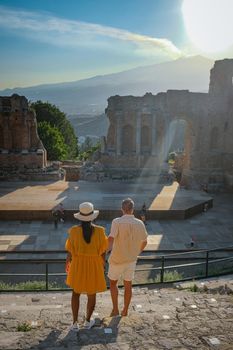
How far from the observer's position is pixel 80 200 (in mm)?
19344

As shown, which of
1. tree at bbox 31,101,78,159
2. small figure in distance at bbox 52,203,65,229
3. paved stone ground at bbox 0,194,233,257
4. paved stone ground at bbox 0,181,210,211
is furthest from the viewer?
tree at bbox 31,101,78,159

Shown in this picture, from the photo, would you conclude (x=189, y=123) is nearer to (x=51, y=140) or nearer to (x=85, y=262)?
(x=51, y=140)

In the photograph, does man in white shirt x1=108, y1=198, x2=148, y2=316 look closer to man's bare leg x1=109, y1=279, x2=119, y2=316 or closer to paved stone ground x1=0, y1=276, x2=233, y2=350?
man's bare leg x1=109, y1=279, x2=119, y2=316

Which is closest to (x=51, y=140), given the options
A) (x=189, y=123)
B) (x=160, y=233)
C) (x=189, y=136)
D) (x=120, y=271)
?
(x=189, y=136)

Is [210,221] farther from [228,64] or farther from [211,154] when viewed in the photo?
[228,64]

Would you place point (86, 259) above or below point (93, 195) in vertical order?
above

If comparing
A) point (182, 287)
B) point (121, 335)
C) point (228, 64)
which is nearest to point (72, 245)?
point (121, 335)

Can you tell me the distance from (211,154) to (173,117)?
400 cm

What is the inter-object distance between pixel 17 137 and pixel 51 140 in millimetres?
12447

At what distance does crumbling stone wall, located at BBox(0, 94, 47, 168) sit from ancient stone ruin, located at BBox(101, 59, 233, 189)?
5364 mm

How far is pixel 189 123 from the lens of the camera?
91.9 ft

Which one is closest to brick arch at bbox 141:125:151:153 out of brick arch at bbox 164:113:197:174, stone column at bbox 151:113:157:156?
stone column at bbox 151:113:157:156

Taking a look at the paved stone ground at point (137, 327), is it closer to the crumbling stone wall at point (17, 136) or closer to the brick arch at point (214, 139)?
the crumbling stone wall at point (17, 136)

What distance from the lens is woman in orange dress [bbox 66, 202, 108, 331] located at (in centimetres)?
525
